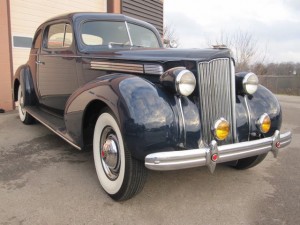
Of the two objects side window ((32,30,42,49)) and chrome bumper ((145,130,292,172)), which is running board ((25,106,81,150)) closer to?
side window ((32,30,42,49))

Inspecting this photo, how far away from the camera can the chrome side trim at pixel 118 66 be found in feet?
9.78

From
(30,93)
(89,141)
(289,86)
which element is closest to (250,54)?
(289,86)

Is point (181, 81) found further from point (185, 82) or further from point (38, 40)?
point (38, 40)

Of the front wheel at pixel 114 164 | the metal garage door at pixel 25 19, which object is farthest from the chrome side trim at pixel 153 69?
the metal garage door at pixel 25 19

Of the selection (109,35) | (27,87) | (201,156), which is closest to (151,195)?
(201,156)

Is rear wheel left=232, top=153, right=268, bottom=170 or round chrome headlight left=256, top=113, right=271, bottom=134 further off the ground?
round chrome headlight left=256, top=113, right=271, bottom=134

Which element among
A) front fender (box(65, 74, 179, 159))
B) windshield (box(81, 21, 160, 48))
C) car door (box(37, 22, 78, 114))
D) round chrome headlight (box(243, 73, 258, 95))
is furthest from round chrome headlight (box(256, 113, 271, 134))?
car door (box(37, 22, 78, 114))

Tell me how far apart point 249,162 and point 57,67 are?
281 centimetres

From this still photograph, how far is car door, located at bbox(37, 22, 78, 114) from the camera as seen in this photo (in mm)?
3961

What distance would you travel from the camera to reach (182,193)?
284 cm

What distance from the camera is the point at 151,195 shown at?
278 cm

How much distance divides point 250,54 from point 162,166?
665 inches

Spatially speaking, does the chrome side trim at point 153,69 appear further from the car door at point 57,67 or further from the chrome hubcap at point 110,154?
the car door at point 57,67

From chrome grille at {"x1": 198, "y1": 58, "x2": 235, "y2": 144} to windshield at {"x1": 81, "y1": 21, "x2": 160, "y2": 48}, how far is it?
1.54 m
